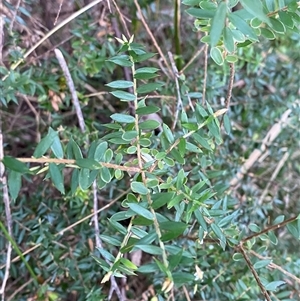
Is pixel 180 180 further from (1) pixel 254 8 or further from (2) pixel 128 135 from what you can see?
(1) pixel 254 8

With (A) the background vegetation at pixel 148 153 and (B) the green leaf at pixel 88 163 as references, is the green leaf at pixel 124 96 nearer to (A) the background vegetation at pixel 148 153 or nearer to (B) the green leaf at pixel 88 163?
(A) the background vegetation at pixel 148 153

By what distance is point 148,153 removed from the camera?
1.68 ft

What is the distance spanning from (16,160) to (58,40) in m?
0.68

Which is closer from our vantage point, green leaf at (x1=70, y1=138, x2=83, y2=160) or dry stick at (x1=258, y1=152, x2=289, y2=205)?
green leaf at (x1=70, y1=138, x2=83, y2=160)

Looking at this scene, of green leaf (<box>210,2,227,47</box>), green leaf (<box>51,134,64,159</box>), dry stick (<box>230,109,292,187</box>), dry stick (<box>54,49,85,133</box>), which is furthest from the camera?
dry stick (<box>230,109,292,187</box>)

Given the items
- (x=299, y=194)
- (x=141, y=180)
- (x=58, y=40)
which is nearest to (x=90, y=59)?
(x=58, y=40)

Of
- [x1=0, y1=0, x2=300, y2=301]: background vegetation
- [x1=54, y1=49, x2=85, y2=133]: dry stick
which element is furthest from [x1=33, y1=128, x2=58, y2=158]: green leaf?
[x1=54, y1=49, x2=85, y2=133]: dry stick

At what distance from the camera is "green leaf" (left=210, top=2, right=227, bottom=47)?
13.2 inches

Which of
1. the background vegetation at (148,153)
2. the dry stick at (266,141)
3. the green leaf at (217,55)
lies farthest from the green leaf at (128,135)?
the dry stick at (266,141)

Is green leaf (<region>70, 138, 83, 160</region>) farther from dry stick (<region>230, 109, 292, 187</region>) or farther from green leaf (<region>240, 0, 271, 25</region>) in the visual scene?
dry stick (<region>230, 109, 292, 187</region>)

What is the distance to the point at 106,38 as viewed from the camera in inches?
35.2

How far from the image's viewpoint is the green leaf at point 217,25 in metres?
0.34

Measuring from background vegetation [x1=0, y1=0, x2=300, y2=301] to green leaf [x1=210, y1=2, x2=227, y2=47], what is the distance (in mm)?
45

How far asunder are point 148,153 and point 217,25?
0.67 feet
